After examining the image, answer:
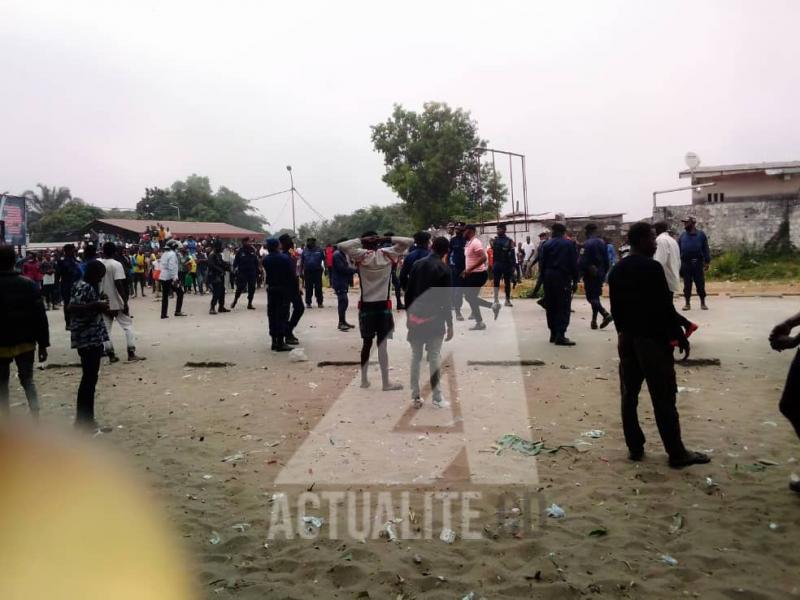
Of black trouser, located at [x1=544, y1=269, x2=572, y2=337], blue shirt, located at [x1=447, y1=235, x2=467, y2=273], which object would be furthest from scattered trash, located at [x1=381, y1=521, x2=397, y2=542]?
blue shirt, located at [x1=447, y1=235, x2=467, y2=273]

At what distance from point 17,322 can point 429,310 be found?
3.71m

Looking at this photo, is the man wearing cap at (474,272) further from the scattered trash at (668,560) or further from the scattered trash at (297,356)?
the scattered trash at (668,560)

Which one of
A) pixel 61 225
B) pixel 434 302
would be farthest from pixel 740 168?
pixel 61 225

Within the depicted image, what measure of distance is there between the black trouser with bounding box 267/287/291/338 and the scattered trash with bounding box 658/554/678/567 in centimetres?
743

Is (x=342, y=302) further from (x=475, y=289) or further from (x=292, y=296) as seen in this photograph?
(x=475, y=289)

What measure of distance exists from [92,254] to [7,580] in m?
5.44

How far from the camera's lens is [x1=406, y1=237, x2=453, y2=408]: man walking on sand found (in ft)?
20.9

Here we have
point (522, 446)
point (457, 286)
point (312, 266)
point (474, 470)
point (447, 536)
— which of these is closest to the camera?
point (447, 536)

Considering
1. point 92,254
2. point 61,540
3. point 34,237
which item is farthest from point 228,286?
point 34,237

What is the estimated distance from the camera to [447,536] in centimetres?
379

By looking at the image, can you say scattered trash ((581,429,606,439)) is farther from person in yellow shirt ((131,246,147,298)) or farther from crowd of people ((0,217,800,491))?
person in yellow shirt ((131,246,147,298))

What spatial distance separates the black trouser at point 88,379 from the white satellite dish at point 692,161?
27209mm

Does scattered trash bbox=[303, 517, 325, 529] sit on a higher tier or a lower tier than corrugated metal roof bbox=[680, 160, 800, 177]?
lower

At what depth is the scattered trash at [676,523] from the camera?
3762mm
